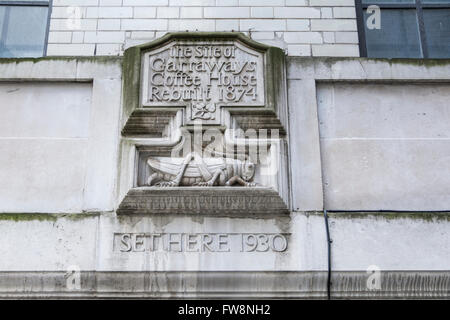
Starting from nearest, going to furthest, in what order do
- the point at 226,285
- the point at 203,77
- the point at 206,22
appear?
the point at 226,285, the point at 203,77, the point at 206,22

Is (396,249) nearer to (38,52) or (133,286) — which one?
(133,286)

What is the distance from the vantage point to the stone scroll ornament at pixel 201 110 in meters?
5.58

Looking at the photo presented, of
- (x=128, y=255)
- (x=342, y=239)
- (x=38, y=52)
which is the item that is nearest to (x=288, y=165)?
(x=342, y=239)

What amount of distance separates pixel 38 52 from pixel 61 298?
3.03 meters

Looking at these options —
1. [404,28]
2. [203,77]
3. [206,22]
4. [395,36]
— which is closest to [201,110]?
[203,77]

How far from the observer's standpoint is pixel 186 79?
19.4ft

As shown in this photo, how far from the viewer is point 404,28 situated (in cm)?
718

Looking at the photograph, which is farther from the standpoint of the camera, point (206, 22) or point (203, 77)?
point (206, 22)

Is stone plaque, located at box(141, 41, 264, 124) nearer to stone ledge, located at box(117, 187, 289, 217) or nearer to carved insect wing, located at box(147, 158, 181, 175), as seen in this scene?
carved insect wing, located at box(147, 158, 181, 175)

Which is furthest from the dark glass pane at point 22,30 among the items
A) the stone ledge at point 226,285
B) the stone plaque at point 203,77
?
the stone ledge at point 226,285

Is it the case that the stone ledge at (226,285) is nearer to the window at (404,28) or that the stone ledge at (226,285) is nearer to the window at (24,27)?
the window at (404,28)

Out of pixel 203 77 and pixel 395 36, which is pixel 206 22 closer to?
pixel 203 77

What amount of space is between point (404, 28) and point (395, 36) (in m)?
0.16

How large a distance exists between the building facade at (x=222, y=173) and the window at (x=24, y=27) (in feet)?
3.41
